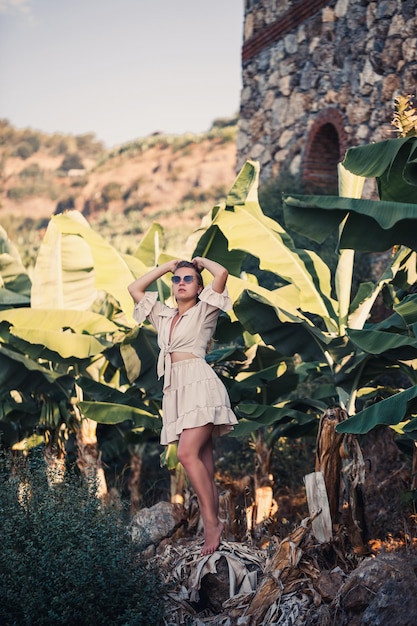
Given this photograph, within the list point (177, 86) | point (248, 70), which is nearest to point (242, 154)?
point (248, 70)

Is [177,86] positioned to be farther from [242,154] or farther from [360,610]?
[360,610]

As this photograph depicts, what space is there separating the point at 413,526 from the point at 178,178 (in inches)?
1492

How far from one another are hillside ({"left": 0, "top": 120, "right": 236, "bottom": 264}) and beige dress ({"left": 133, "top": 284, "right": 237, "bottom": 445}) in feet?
97.9

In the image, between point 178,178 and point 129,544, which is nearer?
point 129,544

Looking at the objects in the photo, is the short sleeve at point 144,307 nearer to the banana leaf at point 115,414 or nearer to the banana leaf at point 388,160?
the banana leaf at point 388,160

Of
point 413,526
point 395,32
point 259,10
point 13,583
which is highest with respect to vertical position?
point 259,10

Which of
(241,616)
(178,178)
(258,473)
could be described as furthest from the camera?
(178,178)

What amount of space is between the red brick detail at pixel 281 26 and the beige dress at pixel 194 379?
9.12 metres

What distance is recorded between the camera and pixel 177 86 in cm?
5450

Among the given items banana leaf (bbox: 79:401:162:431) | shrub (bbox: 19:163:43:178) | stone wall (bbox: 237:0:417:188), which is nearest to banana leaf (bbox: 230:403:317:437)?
banana leaf (bbox: 79:401:162:431)

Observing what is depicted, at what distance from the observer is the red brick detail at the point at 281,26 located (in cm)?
1439

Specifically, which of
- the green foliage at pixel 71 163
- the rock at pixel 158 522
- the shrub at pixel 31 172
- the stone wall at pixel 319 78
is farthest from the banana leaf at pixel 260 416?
the green foliage at pixel 71 163

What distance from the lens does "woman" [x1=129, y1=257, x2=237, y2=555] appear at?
614cm

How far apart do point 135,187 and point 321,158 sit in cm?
3115
